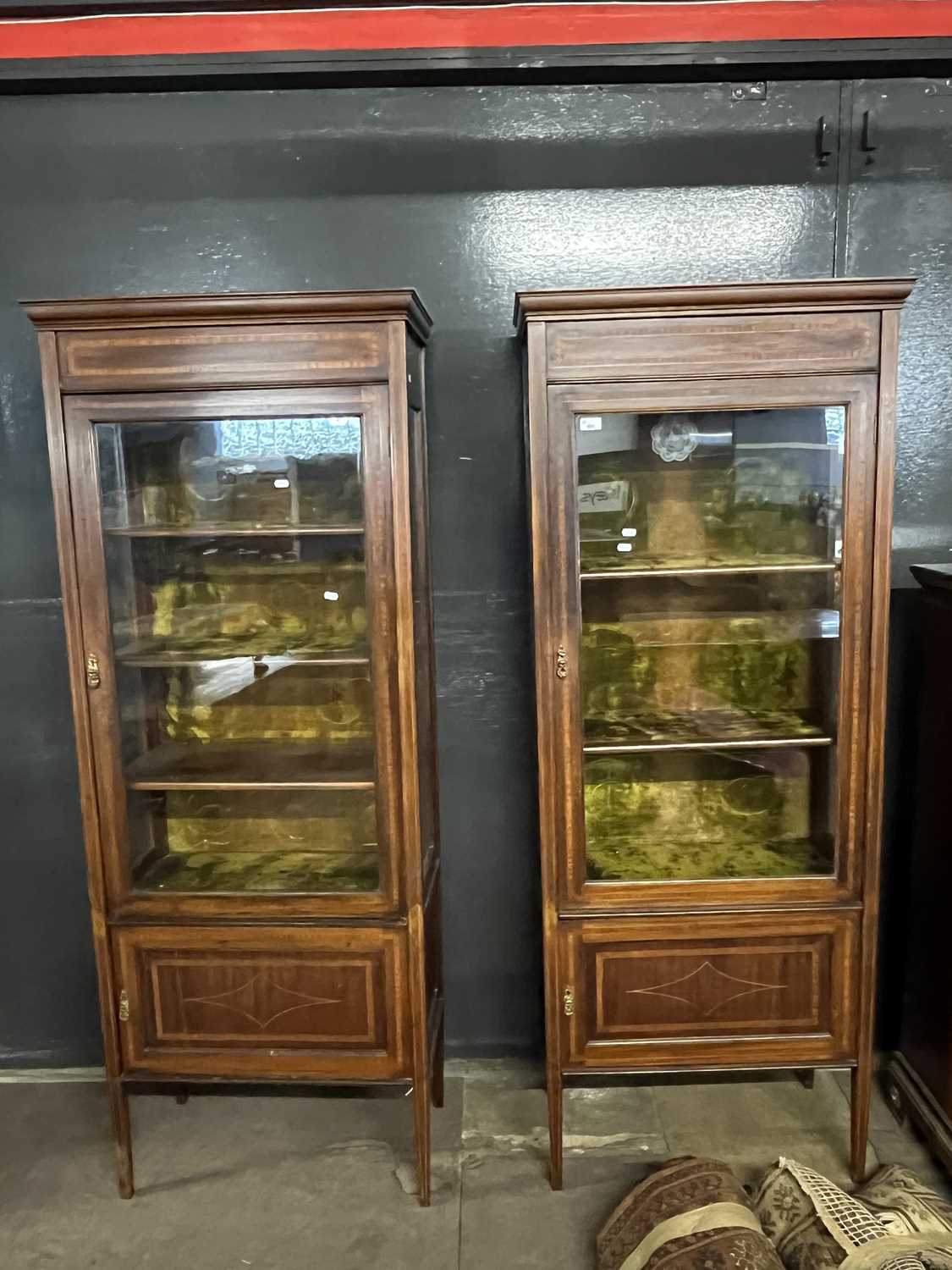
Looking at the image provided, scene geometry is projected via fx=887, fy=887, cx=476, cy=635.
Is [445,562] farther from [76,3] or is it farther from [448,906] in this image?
[76,3]

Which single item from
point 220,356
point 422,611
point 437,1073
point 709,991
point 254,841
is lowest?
point 437,1073

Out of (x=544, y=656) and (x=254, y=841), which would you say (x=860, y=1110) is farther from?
(x=254, y=841)

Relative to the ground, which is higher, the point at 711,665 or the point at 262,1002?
the point at 711,665

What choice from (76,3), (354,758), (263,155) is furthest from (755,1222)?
(76,3)

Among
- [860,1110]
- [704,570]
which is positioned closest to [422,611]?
[704,570]

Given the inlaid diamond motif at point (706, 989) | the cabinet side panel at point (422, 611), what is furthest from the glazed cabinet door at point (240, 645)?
the inlaid diamond motif at point (706, 989)

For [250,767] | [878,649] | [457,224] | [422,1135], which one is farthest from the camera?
[457,224]

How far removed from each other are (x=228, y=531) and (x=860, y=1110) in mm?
1877

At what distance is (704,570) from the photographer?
75.8 inches

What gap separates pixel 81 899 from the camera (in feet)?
7.84

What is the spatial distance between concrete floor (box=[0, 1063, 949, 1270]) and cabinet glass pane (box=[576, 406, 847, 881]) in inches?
27.4

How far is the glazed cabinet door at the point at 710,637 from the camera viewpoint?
70.7 inches

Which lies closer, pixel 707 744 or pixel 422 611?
pixel 707 744

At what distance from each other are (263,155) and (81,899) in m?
1.96
